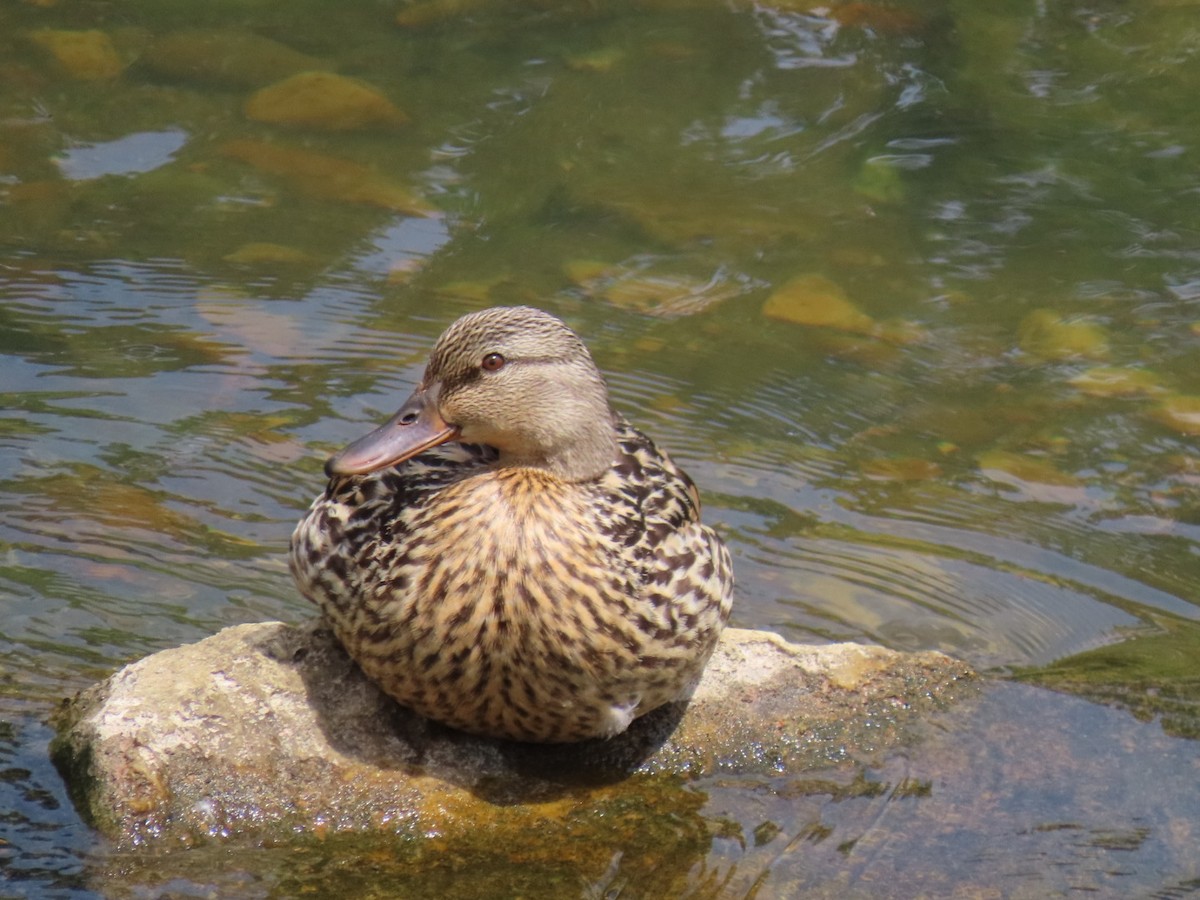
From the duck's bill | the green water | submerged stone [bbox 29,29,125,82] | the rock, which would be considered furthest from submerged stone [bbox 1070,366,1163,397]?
submerged stone [bbox 29,29,125,82]

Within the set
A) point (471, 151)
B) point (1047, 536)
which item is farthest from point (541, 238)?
point (1047, 536)

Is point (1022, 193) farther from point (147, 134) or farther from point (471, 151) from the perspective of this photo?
point (147, 134)

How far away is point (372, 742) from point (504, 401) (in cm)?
A: 106

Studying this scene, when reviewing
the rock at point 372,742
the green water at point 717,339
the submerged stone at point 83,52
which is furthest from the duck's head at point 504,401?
the submerged stone at point 83,52

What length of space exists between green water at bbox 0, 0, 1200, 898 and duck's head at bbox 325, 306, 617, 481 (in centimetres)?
113

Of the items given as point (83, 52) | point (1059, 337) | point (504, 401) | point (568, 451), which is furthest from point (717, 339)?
point (83, 52)

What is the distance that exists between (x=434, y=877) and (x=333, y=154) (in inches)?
240

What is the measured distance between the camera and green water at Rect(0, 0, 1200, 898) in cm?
468

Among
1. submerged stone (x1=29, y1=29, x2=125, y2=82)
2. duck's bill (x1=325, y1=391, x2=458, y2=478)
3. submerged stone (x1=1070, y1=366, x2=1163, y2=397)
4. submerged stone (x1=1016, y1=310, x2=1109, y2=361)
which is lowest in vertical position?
submerged stone (x1=1070, y1=366, x2=1163, y2=397)

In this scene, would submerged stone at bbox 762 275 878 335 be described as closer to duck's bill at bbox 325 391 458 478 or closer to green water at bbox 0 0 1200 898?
green water at bbox 0 0 1200 898

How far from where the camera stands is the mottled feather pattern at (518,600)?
4.57 m

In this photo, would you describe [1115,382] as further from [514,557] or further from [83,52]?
[83,52]

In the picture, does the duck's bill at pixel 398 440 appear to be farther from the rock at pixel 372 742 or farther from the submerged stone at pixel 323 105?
the submerged stone at pixel 323 105

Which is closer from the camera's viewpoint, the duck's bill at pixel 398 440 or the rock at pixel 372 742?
the rock at pixel 372 742
